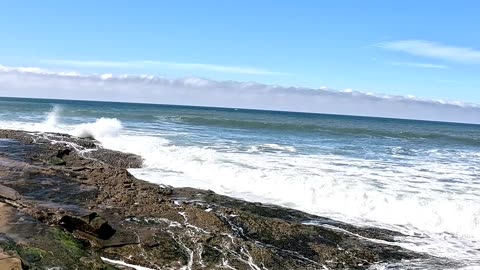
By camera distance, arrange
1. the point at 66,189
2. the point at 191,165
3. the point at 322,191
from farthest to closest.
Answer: the point at 191,165, the point at 322,191, the point at 66,189

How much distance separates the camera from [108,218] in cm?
873

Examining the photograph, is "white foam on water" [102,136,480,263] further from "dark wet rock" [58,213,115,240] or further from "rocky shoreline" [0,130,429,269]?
"dark wet rock" [58,213,115,240]

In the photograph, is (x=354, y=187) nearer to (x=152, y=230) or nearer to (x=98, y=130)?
(x=152, y=230)

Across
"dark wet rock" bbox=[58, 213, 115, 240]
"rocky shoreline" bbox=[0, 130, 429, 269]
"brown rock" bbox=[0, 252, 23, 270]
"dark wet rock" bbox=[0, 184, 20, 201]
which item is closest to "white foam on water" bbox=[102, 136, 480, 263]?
"rocky shoreline" bbox=[0, 130, 429, 269]

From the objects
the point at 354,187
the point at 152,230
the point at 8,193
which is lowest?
the point at 152,230

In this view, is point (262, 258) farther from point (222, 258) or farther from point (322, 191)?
point (322, 191)

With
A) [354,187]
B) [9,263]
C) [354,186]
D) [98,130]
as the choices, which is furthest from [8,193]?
[98,130]

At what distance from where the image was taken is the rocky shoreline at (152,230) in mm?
6906

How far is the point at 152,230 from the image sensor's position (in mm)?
8398

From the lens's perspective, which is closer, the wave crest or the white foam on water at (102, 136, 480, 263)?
the white foam on water at (102, 136, 480, 263)

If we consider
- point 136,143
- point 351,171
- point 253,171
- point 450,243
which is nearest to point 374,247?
point 450,243

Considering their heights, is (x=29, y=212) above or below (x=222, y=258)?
above

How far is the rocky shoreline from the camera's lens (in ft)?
22.7

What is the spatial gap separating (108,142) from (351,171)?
12.2 m
